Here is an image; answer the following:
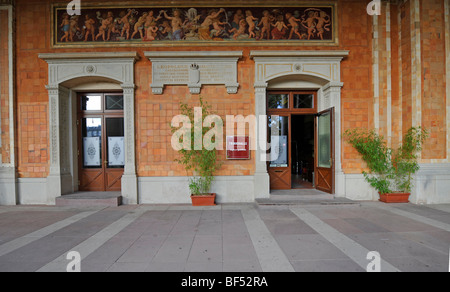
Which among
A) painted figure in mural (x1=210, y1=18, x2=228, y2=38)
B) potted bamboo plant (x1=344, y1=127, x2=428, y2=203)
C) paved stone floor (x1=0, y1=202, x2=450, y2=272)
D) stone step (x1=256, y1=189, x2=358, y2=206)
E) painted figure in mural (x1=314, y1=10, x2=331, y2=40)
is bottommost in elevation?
paved stone floor (x1=0, y1=202, x2=450, y2=272)

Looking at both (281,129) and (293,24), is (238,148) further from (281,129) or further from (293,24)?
(293,24)

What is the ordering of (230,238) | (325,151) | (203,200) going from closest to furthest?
(230,238), (203,200), (325,151)

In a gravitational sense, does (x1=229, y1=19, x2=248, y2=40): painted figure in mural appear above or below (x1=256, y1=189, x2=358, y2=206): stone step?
above

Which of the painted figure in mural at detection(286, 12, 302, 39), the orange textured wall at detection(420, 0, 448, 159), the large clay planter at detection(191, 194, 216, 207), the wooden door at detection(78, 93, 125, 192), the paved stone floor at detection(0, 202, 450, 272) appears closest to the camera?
the paved stone floor at detection(0, 202, 450, 272)

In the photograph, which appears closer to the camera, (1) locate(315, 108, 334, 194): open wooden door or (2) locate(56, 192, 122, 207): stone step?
(2) locate(56, 192, 122, 207): stone step

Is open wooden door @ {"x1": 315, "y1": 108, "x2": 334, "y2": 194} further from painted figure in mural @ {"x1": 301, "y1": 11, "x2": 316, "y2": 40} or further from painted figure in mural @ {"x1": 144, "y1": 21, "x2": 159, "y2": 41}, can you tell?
painted figure in mural @ {"x1": 144, "y1": 21, "x2": 159, "y2": 41}

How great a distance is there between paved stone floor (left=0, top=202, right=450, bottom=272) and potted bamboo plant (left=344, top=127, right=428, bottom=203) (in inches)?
26.6

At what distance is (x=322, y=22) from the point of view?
6.84 m

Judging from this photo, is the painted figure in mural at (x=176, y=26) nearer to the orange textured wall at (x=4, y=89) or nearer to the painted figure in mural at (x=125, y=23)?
the painted figure in mural at (x=125, y=23)

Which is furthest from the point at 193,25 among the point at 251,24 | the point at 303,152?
the point at 303,152

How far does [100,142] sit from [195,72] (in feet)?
13.4

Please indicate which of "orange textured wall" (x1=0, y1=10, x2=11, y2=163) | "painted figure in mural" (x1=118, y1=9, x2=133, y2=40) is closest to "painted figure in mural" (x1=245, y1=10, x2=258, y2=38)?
"painted figure in mural" (x1=118, y1=9, x2=133, y2=40)

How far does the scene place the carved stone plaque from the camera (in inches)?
262

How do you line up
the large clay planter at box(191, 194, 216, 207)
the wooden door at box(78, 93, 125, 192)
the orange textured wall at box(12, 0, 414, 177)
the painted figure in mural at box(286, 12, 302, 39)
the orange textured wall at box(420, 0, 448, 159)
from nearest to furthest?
the large clay planter at box(191, 194, 216, 207), the orange textured wall at box(420, 0, 448, 159), the orange textured wall at box(12, 0, 414, 177), the painted figure in mural at box(286, 12, 302, 39), the wooden door at box(78, 93, 125, 192)
